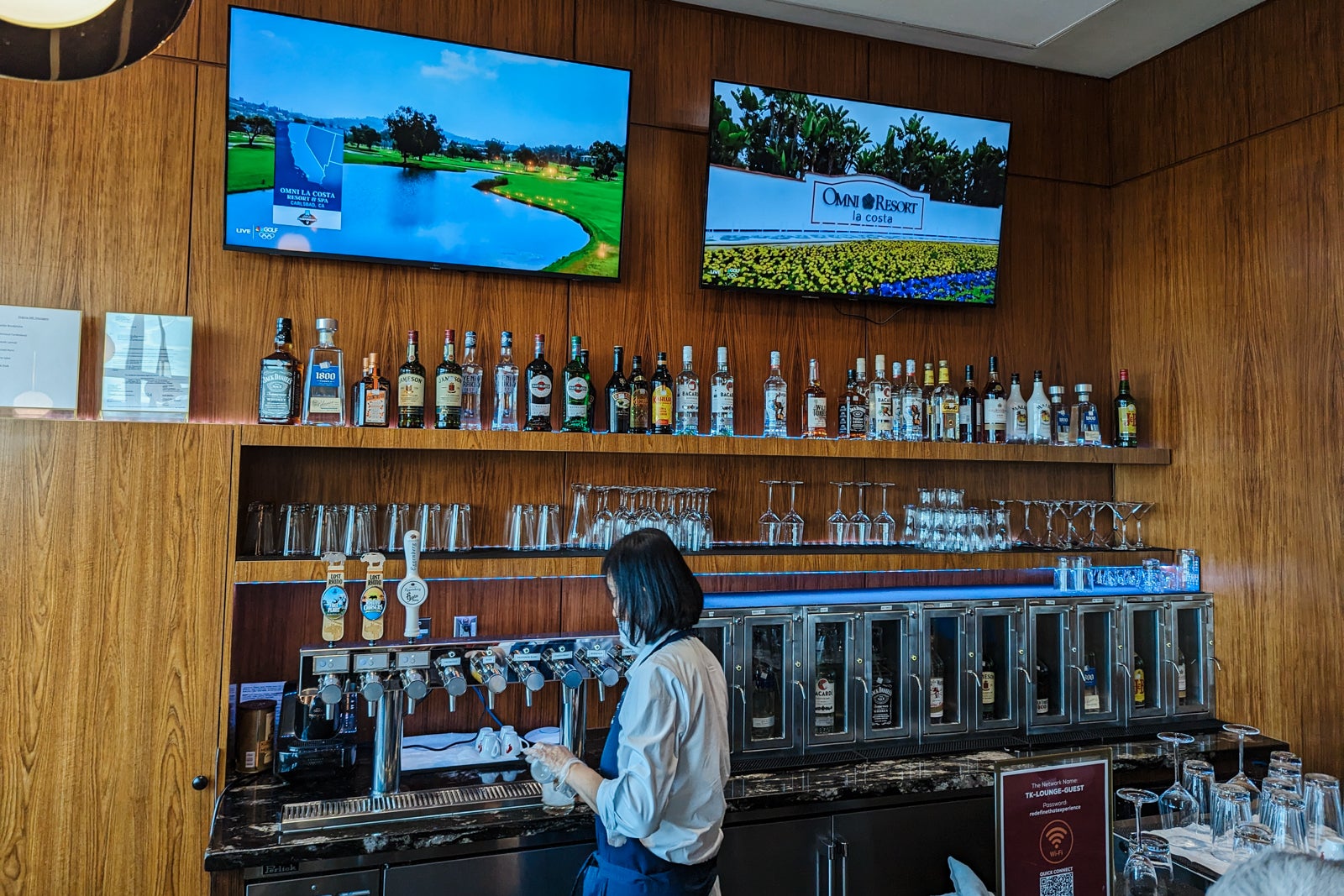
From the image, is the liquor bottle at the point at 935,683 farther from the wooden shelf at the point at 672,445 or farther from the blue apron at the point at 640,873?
the blue apron at the point at 640,873

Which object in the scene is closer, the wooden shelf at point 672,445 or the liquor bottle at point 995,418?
the wooden shelf at point 672,445

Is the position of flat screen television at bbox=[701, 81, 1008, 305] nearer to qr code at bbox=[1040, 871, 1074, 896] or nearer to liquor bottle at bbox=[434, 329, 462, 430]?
liquor bottle at bbox=[434, 329, 462, 430]

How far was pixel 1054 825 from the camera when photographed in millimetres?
1725

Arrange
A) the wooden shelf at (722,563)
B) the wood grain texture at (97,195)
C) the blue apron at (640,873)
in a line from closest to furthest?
the blue apron at (640,873)
the wooden shelf at (722,563)
the wood grain texture at (97,195)

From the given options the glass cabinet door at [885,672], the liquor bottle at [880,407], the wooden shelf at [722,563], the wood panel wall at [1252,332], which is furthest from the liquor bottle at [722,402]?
the wood panel wall at [1252,332]

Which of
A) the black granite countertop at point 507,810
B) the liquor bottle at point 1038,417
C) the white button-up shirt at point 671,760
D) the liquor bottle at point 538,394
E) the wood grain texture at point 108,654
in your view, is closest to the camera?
the white button-up shirt at point 671,760

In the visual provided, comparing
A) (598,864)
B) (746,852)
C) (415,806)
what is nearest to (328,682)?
(415,806)

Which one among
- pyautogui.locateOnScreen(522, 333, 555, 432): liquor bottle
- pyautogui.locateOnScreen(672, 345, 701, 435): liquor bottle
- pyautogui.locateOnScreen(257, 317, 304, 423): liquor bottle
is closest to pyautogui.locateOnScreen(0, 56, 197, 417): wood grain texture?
pyautogui.locateOnScreen(257, 317, 304, 423): liquor bottle

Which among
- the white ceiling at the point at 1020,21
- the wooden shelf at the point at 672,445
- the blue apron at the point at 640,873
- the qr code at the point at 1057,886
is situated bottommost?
the blue apron at the point at 640,873

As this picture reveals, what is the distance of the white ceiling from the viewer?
3.19 metres

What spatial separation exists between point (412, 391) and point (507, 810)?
1312 millimetres

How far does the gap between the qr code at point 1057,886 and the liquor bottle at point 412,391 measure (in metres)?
2.12

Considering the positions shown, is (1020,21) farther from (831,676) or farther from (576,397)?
(831,676)

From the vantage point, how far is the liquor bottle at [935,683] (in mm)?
2938
